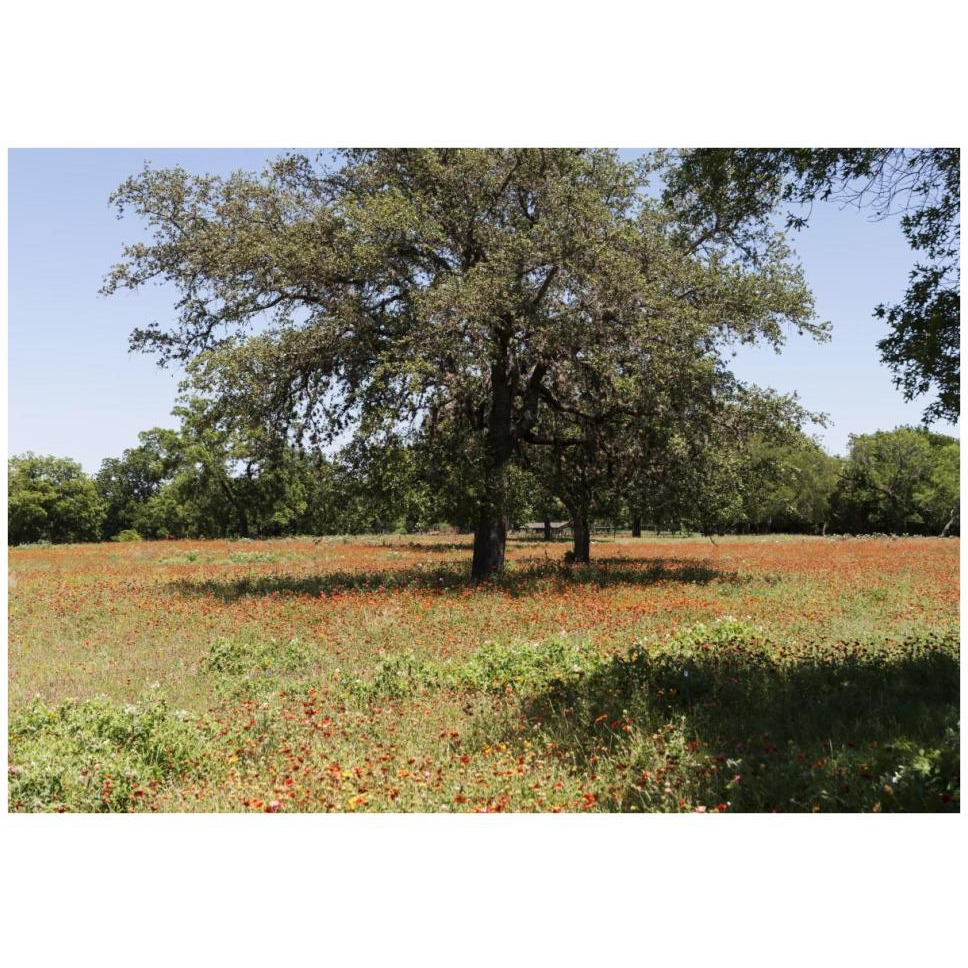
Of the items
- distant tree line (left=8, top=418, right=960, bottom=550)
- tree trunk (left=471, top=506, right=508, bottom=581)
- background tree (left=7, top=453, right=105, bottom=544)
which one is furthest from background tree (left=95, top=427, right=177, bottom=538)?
tree trunk (left=471, top=506, right=508, bottom=581)

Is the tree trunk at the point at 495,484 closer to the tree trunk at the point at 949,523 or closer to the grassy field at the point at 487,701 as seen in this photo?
the grassy field at the point at 487,701

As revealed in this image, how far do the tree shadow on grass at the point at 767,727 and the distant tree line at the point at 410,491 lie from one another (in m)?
4.27

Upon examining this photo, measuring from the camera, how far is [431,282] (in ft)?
50.5

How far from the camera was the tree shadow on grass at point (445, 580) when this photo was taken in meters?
15.6

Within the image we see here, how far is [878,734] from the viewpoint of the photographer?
5820mm

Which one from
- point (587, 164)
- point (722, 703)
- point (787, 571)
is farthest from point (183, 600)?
point (787, 571)

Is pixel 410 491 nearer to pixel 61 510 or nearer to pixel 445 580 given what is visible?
pixel 445 580

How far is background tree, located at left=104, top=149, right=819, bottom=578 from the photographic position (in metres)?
14.2

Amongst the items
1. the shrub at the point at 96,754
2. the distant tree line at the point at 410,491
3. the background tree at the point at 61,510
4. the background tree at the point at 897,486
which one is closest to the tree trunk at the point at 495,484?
the distant tree line at the point at 410,491

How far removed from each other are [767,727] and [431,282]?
38.1ft

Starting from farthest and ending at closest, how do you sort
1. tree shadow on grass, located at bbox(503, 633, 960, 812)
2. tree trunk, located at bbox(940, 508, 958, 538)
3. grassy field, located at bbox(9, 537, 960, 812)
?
1. tree trunk, located at bbox(940, 508, 958, 538)
2. grassy field, located at bbox(9, 537, 960, 812)
3. tree shadow on grass, located at bbox(503, 633, 960, 812)

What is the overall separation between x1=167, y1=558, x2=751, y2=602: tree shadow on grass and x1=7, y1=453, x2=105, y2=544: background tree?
22.8 m

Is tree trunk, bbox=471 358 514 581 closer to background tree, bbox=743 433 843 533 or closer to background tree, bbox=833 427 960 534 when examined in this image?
background tree, bbox=743 433 843 533
